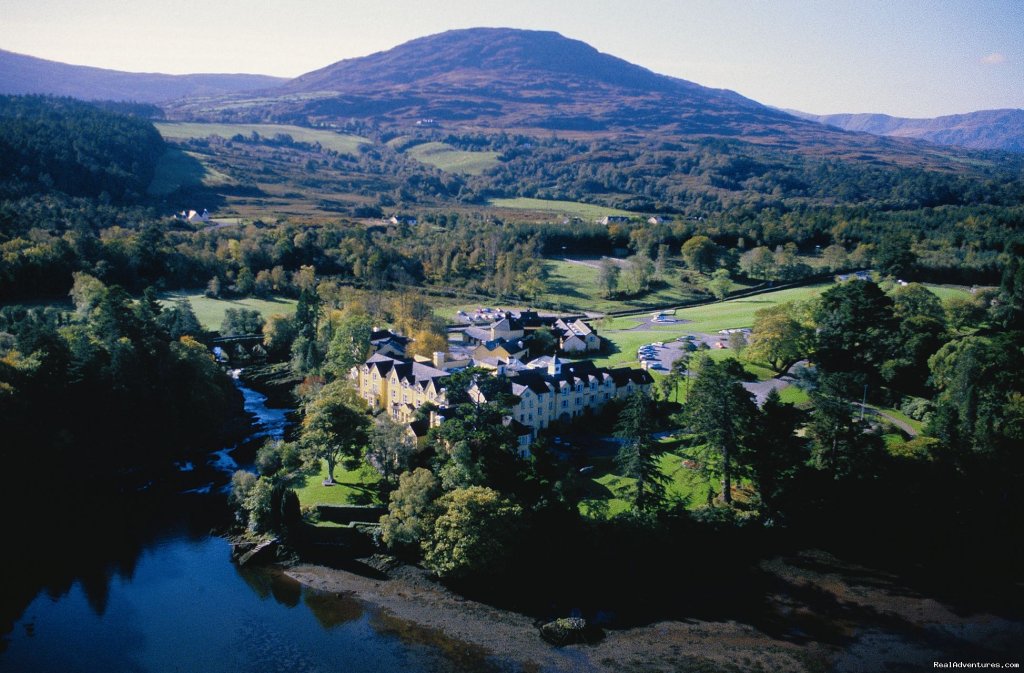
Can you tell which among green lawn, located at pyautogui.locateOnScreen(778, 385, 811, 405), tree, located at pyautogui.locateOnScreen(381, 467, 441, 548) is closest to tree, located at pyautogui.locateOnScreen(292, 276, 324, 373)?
tree, located at pyautogui.locateOnScreen(381, 467, 441, 548)

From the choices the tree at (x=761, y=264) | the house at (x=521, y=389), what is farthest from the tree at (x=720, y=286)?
the house at (x=521, y=389)

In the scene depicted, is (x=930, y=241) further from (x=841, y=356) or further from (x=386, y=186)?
(x=386, y=186)

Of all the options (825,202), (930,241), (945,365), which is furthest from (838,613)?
(825,202)

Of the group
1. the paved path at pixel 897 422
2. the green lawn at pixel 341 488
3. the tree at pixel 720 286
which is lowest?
the green lawn at pixel 341 488

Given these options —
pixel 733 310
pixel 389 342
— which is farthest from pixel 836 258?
pixel 389 342

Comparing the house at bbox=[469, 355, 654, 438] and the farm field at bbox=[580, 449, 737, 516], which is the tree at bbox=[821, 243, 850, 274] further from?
the farm field at bbox=[580, 449, 737, 516]

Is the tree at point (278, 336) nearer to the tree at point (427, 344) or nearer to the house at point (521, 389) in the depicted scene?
the tree at point (427, 344)
